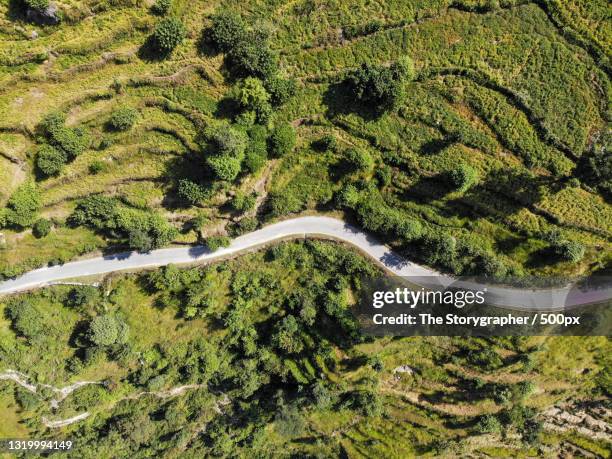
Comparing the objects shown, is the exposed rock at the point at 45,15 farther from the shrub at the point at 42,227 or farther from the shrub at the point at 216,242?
the shrub at the point at 216,242

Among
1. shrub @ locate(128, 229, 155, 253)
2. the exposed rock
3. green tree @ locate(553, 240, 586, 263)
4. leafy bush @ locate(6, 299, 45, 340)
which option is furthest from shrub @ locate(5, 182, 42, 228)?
green tree @ locate(553, 240, 586, 263)

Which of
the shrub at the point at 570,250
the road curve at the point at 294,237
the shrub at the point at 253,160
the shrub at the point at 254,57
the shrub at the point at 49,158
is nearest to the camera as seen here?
the shrub at the point at 254,57

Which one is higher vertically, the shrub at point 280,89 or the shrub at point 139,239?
the shrub at point 280,89

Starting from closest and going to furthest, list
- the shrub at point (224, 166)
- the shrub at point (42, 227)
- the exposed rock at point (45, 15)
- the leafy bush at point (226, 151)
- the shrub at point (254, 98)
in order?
1. the exposed rock at point (45, 15)
2. the leafy bush at point (226, 151)
3. the shrub at point (254, 98)
4. the shrub at point (224, 166)
5. the shrub at point (42, 227)

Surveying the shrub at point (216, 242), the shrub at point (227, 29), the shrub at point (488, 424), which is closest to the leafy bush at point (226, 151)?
the shrub at point (216, 242)

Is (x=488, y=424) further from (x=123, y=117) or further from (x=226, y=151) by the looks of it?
(x=123, y=117)

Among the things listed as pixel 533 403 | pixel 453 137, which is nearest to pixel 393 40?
pixel 453 137
